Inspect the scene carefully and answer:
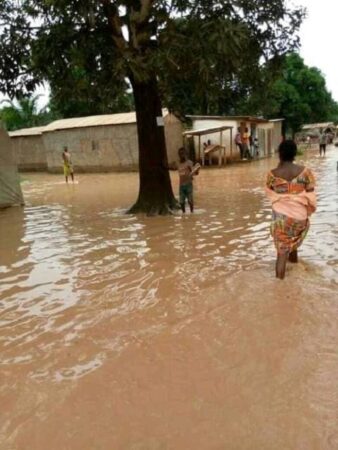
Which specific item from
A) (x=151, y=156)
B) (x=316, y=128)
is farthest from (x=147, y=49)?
(x=316, y=128)

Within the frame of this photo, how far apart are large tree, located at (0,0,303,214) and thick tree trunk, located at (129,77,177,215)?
2 centimetres

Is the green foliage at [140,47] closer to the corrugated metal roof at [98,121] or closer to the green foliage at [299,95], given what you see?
the corrugated metal roof at [98,121]

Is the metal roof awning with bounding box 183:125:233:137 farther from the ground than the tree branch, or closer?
closer

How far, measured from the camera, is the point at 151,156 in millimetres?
11141

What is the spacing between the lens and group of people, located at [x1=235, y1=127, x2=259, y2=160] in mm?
27375

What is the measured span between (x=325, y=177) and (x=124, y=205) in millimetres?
7337

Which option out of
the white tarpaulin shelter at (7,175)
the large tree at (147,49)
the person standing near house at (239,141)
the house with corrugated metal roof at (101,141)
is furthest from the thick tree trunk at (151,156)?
the person standing near house at (239,141)

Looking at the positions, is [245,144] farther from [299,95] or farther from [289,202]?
[289,202]

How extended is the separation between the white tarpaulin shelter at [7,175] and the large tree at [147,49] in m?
1.63

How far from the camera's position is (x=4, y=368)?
12.3ft

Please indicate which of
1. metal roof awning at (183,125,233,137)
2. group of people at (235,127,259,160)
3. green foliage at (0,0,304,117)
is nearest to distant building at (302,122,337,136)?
group of people at (235,127,259,160)

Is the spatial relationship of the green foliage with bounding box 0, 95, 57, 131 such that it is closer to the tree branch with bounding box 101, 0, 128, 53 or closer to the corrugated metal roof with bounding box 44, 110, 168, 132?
the corrugated metal roof with bounding box 44, 110, 168, 132

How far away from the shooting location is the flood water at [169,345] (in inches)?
113

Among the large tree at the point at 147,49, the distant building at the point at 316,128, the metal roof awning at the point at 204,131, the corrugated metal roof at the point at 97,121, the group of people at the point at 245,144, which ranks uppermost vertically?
the large tree at the point at 147,49
